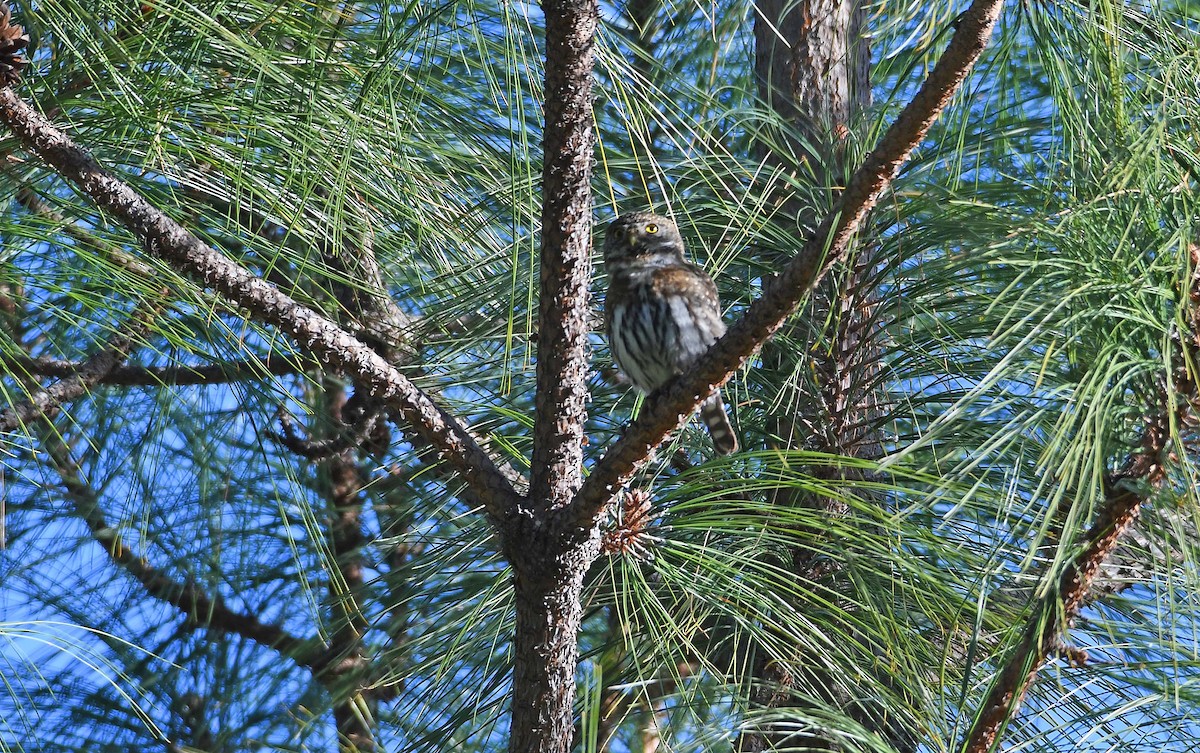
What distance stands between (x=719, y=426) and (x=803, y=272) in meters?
1.18

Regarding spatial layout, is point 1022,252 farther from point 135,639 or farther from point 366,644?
point 135,639

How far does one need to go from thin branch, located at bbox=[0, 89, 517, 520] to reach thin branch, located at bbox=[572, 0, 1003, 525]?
0.16 meters

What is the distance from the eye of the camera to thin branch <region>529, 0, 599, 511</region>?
4.84ft

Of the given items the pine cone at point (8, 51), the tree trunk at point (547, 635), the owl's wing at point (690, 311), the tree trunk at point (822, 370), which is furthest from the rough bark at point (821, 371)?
the pine cone at point (8, 51)

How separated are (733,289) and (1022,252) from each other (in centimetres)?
98

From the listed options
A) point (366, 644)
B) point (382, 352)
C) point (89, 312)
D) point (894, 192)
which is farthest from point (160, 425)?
point (894, 192)

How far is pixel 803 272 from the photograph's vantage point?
134 centimetres

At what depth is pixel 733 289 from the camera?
265 cm

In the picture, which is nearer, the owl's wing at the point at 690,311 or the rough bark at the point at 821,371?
the rough bark at the point at 821,371

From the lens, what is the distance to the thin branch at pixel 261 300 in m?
1.54

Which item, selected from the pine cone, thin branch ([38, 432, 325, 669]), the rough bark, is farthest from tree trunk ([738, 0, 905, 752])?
thin branch ([38, 432, 325, 669])

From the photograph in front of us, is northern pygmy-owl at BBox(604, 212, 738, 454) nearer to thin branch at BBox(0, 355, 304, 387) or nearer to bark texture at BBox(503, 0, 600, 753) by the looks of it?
thin branch at BBox(0, 355, 304, 387)

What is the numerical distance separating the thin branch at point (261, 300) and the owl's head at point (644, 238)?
112 cm

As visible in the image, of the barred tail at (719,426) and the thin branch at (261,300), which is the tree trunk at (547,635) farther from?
the barred tail at (719,426)
